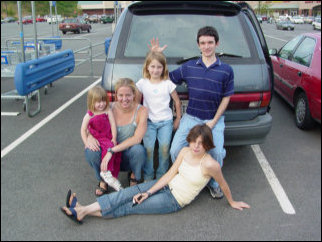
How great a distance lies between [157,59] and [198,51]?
23.7 inches

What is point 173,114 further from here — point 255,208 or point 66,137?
point 66,137

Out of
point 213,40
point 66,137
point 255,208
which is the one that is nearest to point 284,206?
point 255,208

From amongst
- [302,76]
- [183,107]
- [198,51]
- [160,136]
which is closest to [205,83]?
[183,107]

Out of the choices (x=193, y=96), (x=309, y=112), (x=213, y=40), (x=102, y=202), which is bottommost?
(x=102, y=202)

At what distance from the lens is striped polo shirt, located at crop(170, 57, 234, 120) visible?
2.82 metres

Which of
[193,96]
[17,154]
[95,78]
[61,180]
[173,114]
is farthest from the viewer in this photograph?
[95,78]

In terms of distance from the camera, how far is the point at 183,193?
279 cm

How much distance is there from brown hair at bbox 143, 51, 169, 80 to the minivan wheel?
265cm

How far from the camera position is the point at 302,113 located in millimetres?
4863

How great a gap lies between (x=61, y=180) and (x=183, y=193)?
4.59ft

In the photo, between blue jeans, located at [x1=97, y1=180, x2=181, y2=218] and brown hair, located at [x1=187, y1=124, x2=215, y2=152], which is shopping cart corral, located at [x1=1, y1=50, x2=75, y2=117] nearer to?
blue jeans, located at [x1=97, y1=180, x2=181, y2=218]

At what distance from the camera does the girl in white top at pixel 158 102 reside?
2862 mm

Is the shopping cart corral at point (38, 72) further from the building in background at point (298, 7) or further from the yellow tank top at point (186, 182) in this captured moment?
the building in background at point (298, 7)

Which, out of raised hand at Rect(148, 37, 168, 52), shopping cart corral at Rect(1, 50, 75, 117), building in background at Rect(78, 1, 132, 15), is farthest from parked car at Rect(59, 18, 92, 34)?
building in background at Rect(78, 1, 132, 15)
